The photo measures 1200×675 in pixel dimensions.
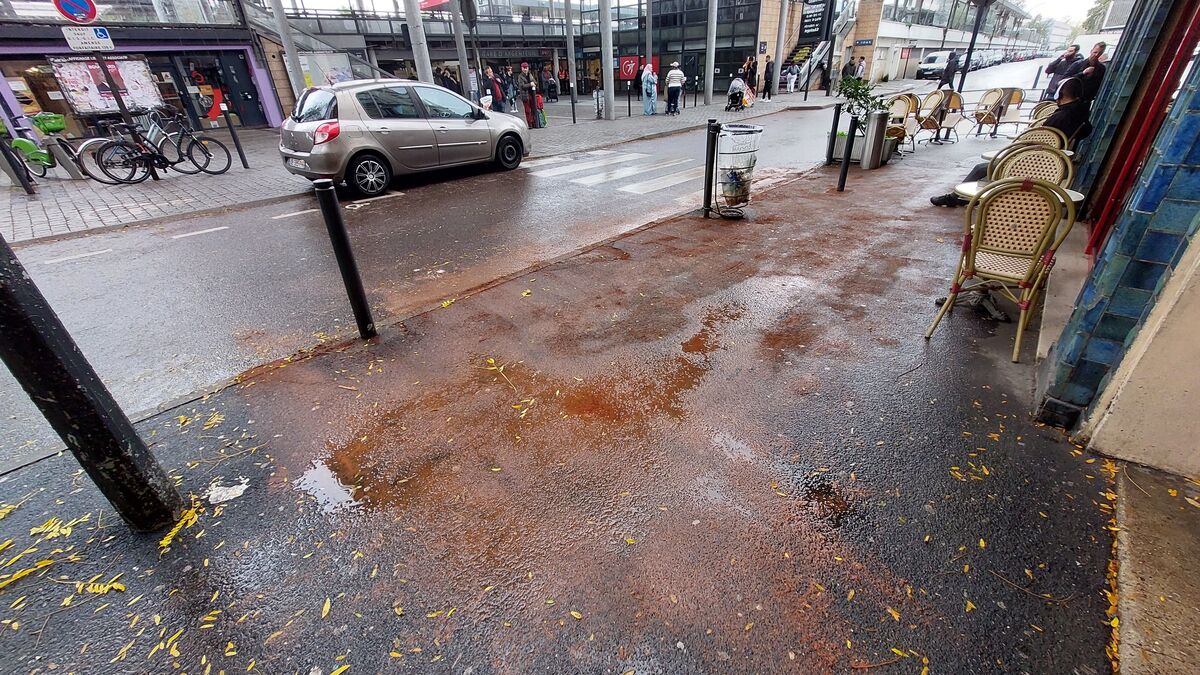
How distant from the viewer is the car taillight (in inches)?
298

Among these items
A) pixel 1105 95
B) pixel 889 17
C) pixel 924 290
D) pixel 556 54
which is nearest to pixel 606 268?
pixel 924 290

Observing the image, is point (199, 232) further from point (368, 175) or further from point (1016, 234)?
point (1016, 234)

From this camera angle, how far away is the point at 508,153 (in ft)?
33.5

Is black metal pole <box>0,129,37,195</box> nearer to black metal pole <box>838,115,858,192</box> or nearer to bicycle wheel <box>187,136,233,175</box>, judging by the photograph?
bicycle wheel <box>187,136,233,175</box>

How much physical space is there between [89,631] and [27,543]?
0.77 metres

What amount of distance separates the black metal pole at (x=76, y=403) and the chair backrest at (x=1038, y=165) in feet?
20.9

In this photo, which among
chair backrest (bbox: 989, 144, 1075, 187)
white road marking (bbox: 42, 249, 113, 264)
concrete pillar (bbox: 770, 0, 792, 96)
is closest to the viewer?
chair backrest (bbox: 989, 144, 1075, 187)

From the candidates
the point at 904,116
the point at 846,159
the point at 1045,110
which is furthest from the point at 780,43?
the point at 846,159

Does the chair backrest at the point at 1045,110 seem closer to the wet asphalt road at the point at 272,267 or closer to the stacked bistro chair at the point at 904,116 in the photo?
the stacked bistro chair at the point at 904,116

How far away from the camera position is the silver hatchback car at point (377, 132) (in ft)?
25.3

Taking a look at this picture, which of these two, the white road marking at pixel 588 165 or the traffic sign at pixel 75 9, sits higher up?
the traffic sign at pixel 75 9

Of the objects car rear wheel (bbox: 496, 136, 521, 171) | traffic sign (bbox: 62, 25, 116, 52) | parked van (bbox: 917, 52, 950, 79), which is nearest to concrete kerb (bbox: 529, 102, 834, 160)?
car rear wheel (bbox: 496, 136, 521, 171)

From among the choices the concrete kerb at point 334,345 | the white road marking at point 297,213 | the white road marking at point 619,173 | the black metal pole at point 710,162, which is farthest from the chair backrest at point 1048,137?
the white road marking at point 297,213

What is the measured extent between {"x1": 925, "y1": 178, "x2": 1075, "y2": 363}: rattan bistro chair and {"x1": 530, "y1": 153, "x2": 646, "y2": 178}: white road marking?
7714 mm
